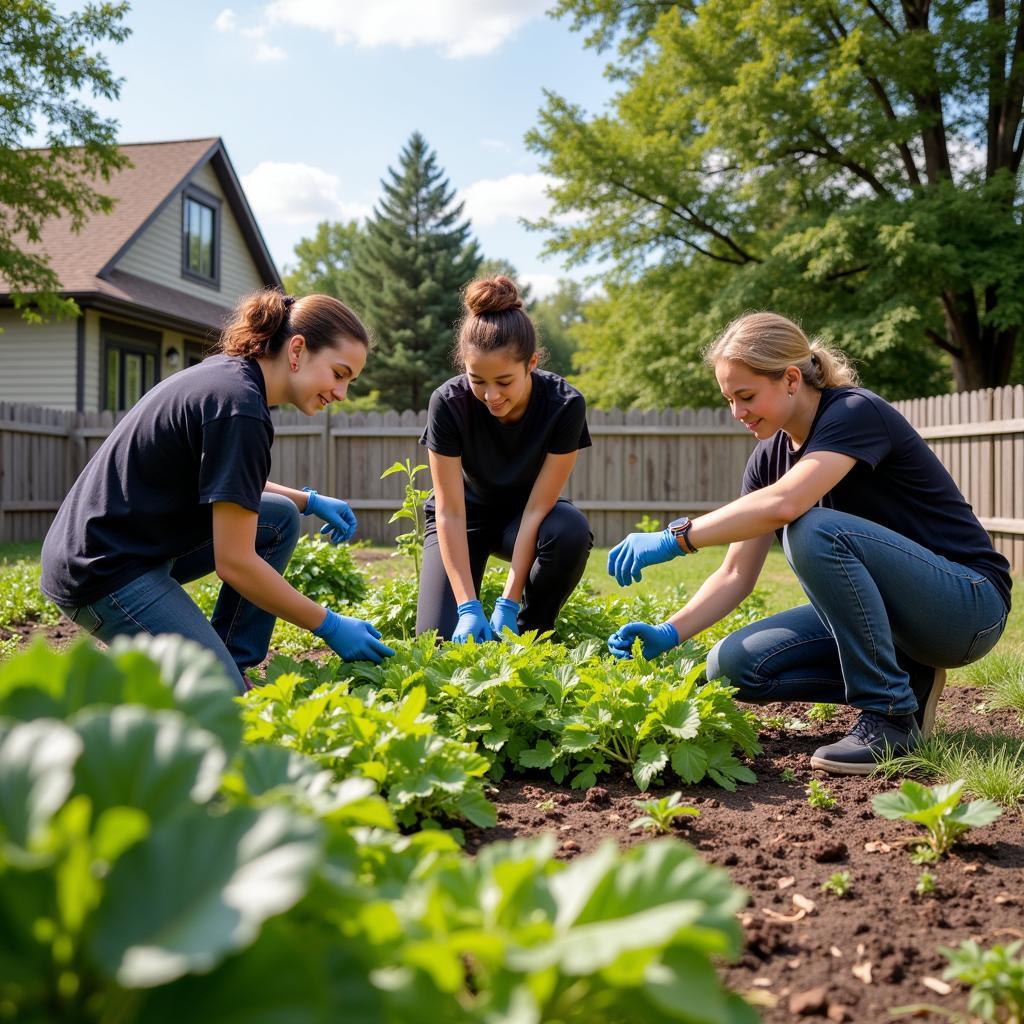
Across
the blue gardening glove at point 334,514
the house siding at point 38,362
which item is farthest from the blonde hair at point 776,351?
the house siding at point 38,362

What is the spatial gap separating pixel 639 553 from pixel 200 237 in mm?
15852

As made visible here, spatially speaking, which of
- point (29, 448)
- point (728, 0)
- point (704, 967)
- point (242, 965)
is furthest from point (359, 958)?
point (728, 0)

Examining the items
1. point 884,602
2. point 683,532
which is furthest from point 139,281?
point 884,602

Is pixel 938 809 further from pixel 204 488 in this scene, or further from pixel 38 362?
pixel 38 362

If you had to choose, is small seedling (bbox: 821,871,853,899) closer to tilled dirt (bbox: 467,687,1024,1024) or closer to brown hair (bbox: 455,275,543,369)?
tilled dirt (bbox: 467,687,1024,1024)

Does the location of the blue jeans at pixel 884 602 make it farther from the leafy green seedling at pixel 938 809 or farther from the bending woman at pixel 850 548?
the leafy green seedling at pixel 938 809

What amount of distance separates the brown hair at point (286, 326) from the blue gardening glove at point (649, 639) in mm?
1313

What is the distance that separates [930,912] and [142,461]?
7.56ft

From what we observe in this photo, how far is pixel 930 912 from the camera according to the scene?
1.77 meters

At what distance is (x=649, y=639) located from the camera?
3176mm

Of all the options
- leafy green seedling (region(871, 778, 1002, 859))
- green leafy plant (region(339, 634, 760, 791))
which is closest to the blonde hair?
green leafy plant (region(339, 634, 760, 791))

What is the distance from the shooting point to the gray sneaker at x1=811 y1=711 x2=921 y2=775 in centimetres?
261

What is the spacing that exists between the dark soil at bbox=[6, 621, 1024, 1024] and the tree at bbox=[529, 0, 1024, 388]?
11578mm

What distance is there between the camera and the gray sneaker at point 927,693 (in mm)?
2902
